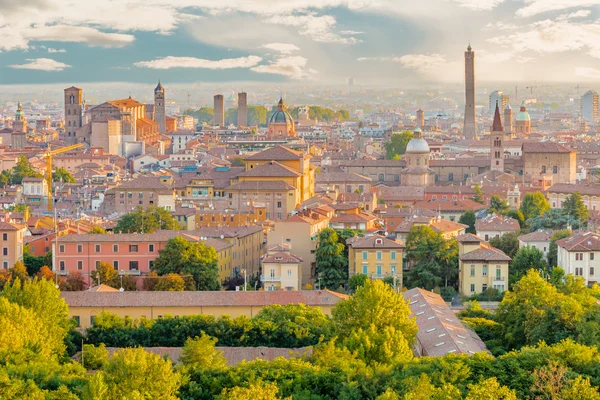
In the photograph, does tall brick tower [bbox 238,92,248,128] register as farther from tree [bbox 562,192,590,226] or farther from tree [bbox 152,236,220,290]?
tree [bbox 152,236,220,290]

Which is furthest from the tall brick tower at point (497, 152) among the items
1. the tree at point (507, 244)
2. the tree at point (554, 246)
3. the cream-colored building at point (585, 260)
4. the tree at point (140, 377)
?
the tree at point (140, 377)

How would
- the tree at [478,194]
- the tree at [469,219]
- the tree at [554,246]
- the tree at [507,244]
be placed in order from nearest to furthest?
the tree at [554,246] < the tree at [507,244] < the tree at [469,219] < the tree at [478,194]

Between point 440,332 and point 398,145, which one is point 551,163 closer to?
point 398,145

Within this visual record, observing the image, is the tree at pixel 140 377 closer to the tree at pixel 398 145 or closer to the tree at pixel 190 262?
the tree at pixel 190 262

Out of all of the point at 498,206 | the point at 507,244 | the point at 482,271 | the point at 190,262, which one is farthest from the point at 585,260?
the point at 498,206

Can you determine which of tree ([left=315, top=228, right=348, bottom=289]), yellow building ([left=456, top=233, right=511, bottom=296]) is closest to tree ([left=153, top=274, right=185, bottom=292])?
tree ([left=315, top=228, right=348, bottom=289])

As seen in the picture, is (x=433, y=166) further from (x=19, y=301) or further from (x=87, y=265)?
(x=19, y=301)
